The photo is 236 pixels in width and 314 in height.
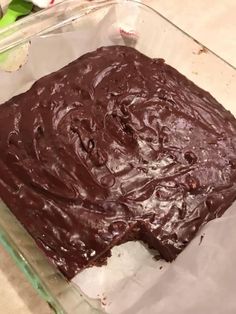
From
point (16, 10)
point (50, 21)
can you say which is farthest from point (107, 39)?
point (16, 10)

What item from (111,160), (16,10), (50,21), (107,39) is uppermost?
(16,10)

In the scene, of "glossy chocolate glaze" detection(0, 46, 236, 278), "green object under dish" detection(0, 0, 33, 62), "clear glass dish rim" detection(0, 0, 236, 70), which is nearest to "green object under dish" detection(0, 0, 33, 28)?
"green object under dish" detection(0, 0, 33, 62)

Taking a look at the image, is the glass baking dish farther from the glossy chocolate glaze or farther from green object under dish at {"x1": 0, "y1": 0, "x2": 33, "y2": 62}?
green object under dish at {"x1": 0, "y1": 0, "x2": 33, "y2": 62}

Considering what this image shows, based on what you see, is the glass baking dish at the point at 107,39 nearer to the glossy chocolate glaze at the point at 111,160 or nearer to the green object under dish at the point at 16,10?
the glossy chocolate glaze at the point at 111,160

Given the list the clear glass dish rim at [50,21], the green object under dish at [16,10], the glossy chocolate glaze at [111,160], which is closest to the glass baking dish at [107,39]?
the clear glass dish rim at [50,21]

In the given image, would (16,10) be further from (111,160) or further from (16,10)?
(111,160)
